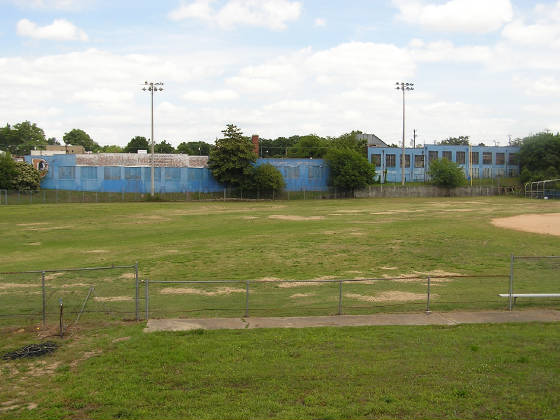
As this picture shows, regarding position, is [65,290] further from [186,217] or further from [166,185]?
[166,185]

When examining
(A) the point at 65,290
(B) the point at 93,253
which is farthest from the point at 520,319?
(B) the point at 93,253

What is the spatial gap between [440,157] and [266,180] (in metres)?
48.4

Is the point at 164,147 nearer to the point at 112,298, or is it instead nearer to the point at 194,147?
the point at 194,147

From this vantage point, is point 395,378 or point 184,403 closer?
point 184,403

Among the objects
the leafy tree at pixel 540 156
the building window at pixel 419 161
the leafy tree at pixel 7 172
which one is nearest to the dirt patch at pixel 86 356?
the leafy tree at pixel 7 172

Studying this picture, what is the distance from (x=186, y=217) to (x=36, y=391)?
4362cm

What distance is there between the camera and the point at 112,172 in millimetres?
87750

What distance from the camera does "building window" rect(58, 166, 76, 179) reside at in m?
86.4

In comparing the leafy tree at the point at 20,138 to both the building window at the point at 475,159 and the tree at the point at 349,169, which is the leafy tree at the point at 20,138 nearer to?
the tree at the point at 349,169

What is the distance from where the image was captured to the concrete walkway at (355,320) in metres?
14.8

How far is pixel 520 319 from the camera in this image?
50.9ft

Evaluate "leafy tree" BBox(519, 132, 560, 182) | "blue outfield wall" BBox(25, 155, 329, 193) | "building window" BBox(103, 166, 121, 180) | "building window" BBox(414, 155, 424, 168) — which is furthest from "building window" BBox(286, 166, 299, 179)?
"leafy tree" BBox(519, 132, 560, 182)

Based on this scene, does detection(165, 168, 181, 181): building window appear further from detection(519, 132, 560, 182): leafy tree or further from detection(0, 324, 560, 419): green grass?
detection(0, 324, 560, 419): green grass

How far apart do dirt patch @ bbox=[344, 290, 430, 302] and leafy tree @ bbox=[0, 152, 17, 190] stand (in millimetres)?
71418
